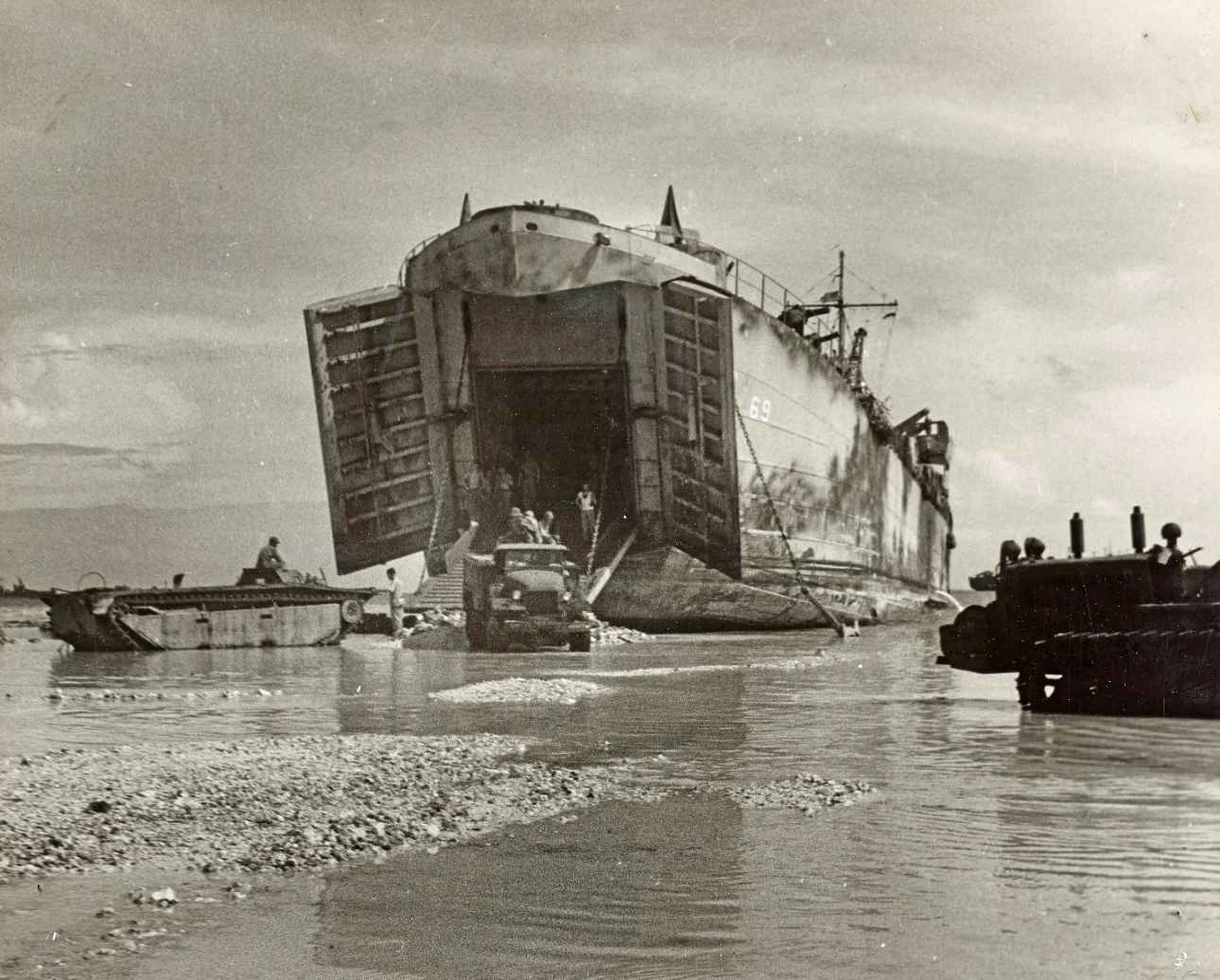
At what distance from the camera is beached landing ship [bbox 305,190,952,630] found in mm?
23328

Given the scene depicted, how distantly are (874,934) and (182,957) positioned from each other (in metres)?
2.56

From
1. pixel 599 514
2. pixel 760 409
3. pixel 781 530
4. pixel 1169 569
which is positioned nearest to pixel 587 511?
pixel 599 514

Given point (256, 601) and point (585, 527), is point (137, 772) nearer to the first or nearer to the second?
point (256, 601)

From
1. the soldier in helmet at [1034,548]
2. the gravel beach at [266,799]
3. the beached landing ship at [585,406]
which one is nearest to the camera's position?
the gravel beach at [266,799]

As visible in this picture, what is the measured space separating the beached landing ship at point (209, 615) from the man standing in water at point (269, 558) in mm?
110

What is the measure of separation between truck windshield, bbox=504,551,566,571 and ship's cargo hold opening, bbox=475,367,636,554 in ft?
17.3

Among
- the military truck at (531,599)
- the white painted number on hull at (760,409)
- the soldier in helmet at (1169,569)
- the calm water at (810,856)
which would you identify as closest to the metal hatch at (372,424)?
the military truck at (531,599)

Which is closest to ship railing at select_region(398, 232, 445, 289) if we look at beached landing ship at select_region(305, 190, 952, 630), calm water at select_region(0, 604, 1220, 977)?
beached landing ship at select_region(305, 190, 952, 630)

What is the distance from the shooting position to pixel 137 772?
7871 millimetres

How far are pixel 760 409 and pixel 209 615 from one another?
38.0 feet

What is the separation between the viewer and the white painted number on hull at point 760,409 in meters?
25.3

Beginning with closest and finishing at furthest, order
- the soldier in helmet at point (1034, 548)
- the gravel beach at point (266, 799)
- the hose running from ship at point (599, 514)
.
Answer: the gravel beach at point (266, 799) → the soldier in helmet at point (1034, 548) → the hose running from ship at point (599, 514)

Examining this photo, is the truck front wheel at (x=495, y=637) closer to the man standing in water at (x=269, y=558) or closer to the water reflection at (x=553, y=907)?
the man standing in water at (x=269, y=558)

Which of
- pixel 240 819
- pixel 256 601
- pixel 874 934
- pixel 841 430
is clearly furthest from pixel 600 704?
pixel 841 430
